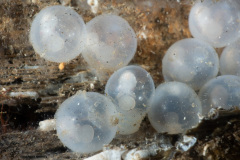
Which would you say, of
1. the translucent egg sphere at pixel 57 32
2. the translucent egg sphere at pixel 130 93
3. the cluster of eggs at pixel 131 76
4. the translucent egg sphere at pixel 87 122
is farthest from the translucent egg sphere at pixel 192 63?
the translucent egg sphere at pixel 57 32

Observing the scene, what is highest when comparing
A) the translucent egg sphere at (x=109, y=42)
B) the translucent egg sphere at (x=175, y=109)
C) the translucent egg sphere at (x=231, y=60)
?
the translucent egg sphere at (x=109, y=42)

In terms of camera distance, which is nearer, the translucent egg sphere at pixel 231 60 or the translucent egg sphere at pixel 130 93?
the translucent egg sphere at pixel 130 93

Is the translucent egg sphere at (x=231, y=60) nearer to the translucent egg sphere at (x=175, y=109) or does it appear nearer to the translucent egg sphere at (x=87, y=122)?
the translucent egg sphere at (x=175, y=109)

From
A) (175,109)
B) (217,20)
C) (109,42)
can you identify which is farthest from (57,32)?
(217,20)

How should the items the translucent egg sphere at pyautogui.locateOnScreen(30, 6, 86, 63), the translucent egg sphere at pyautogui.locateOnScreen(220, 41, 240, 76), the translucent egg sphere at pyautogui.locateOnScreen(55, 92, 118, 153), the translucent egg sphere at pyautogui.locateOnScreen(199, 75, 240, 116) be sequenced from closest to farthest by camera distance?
1. the translucent egg sphere at pyautogui.locateOnScreen(55, 92, 118, 153)
2. the translucent egg sphere at pyautogui.locateOnScreen(30, 6, 86, 63)
3. the translucent egg sphere at pyautogui.locateOnScreen(199, 75, 240, 116)
4. the translucent egg sphere at pyautogui.locateOnScreen(220, 41, 240, 76)

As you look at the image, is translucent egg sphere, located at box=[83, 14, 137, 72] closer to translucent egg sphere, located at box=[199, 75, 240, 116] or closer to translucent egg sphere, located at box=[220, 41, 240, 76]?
translucent egg sphere, located at box=[199, 75, 240, 116]

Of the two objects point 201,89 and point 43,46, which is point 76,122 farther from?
point 201,89

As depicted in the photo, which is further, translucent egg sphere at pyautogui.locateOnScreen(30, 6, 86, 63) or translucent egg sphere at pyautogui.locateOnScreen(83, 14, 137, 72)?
translucent egg sphere at pyautogui.locateOnScreen(83, 14, 137, 72)

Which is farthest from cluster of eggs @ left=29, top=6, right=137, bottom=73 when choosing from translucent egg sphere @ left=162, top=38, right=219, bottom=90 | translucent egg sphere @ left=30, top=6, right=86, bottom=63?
translucent egg sphere @ left=162, top=38, right=219, bottom=90
